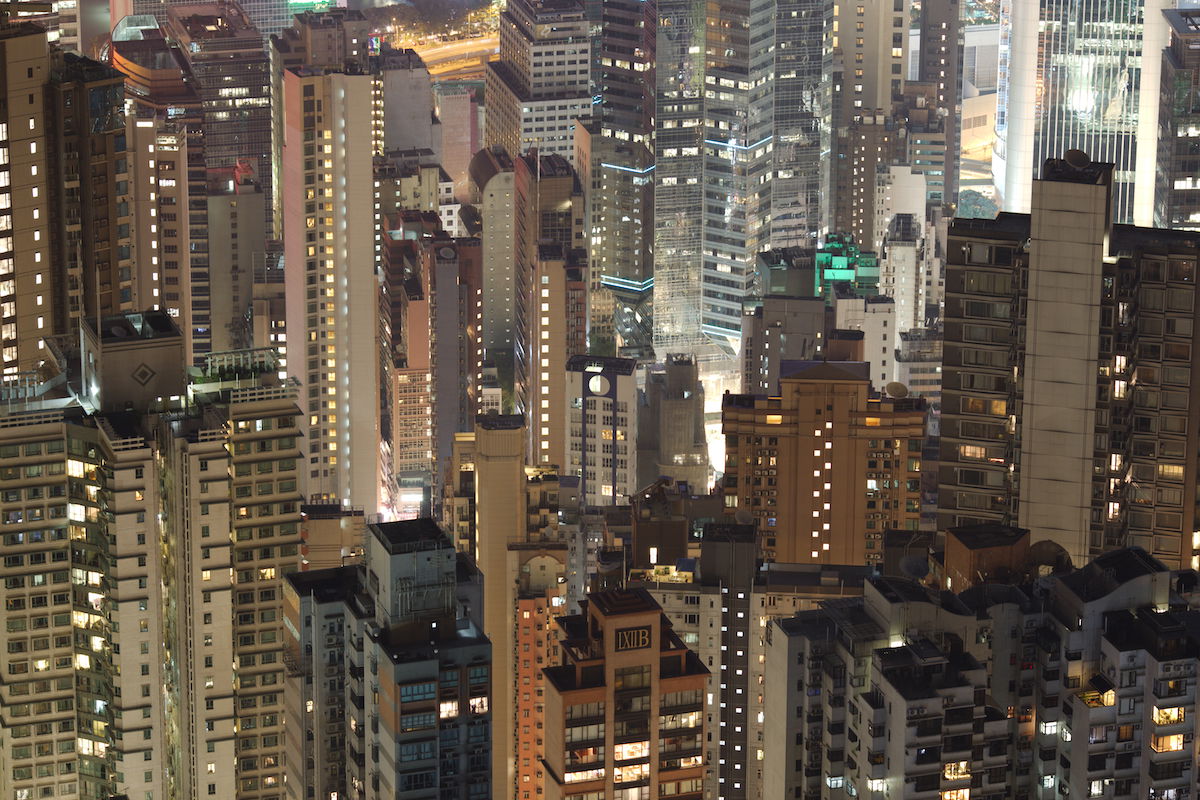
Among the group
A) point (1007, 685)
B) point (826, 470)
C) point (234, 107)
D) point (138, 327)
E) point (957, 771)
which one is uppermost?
point (234, 107)

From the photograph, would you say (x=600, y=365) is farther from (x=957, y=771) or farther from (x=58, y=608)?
(x=957, y=771)

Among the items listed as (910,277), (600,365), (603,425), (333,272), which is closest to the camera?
(333,272)

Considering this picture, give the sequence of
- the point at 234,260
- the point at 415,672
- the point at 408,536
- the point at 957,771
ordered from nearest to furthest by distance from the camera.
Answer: the point at 957,771
the point at 415,672
the point at 408,536
the point at 234,260

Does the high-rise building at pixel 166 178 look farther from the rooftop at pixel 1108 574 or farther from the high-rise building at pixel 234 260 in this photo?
the rooftop at pixel 1108 574

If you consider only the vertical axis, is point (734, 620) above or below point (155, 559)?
below

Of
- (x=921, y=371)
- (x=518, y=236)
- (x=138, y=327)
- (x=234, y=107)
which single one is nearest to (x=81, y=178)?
(x=138, y=327)

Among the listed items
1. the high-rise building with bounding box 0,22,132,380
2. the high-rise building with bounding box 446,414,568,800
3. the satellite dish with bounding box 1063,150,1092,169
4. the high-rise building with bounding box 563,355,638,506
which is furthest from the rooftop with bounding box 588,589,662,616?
the high-rise building with bounding box 563,355,638,506

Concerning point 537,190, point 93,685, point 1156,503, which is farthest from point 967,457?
point 537,190
